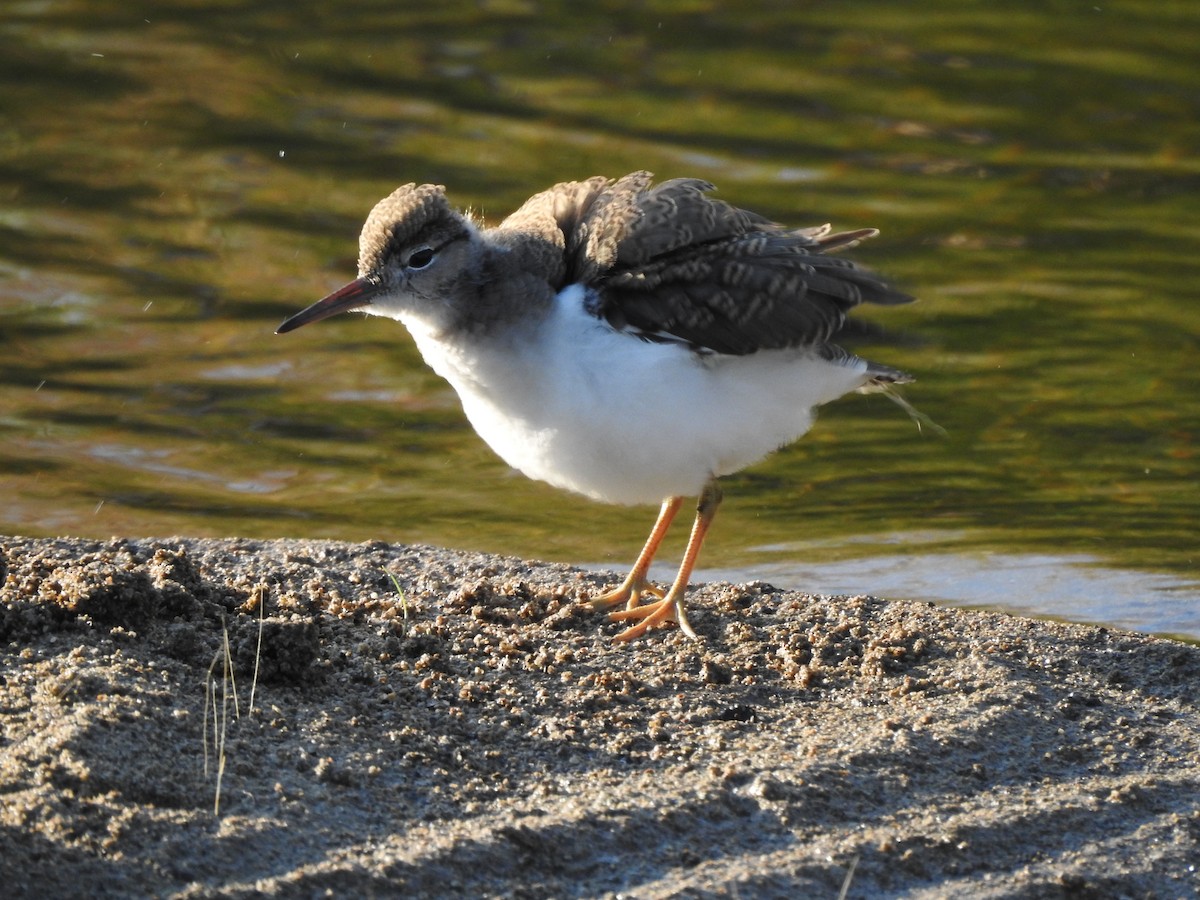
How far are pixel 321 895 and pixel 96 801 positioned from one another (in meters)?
0.73

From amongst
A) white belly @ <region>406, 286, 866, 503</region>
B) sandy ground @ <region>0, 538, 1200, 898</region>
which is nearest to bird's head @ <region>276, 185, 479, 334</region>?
white belly @ <region>406, 286, 866, 503</region>

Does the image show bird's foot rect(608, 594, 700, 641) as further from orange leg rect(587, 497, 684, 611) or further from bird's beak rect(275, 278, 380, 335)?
bird's beak rect(275, 278, 380, 335)

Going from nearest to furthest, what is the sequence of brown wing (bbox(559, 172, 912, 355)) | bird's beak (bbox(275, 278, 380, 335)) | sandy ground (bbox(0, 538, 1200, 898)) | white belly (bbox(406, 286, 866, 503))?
1. sandy ground (bbox(0, 538, 1200, 898))
2. white belly (bbox(406, 286, 866, 503))
3. brown wing (bbox(559, 172, 912, 355))
4. bird's beak (bbox(275, 278, 380, 335))

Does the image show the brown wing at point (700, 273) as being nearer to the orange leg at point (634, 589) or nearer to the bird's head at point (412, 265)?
the bird's head at point (412, 265)

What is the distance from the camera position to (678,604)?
6832 mm

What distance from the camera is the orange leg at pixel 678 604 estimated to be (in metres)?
6.68

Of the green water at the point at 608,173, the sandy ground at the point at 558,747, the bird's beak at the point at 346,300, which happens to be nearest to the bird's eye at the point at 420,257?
the bird's beak at the point at 346,300

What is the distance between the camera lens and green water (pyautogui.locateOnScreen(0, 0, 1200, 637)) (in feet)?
28.7

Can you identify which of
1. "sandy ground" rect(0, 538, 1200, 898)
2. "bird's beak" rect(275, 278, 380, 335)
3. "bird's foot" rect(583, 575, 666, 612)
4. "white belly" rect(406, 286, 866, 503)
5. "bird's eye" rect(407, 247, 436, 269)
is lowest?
"bird's foot" rect(583, 575, 666, 612)

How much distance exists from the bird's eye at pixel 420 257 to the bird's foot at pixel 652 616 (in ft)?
5.44

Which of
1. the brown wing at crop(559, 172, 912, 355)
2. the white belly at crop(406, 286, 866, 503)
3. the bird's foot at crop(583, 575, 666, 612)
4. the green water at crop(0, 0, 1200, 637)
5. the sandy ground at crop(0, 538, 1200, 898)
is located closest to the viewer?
the sandy ground at crop(0, 538, 1200, 898)

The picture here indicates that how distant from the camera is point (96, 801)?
14.9 ft

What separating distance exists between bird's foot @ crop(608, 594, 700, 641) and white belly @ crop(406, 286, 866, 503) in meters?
0.45

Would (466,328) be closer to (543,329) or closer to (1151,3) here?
(543,329)
